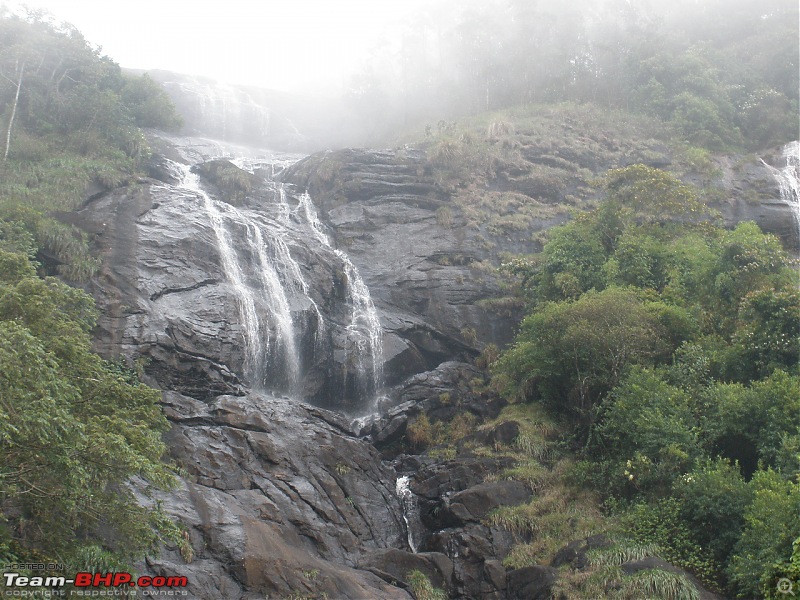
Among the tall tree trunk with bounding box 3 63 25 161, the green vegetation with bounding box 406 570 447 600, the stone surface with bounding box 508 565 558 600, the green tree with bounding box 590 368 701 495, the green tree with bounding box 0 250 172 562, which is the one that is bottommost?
the green vegetation with bounding box 406 570 447 600

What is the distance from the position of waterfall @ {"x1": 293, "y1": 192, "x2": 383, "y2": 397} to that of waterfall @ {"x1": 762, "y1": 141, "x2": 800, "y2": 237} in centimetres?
2160

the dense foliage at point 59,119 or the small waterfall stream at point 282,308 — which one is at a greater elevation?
the dense foliage at point 59,119

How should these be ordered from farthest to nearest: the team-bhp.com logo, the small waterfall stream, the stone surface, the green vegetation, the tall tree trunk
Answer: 1. the tall tree trunk
2. the small waterfall stream
3. the green vegetation
4. the stone surface
5. the team-bhp.com logo

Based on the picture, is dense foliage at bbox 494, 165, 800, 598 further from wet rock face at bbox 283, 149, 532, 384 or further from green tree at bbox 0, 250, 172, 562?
green tree at bbox 0, 250, 172, 562

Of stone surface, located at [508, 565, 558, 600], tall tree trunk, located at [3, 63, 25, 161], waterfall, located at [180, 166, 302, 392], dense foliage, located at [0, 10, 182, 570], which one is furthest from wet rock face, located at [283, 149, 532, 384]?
tall tree trunk, located at [3, 63, 25, 161]

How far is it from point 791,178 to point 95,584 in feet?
123

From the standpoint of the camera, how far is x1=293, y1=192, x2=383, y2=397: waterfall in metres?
26.3

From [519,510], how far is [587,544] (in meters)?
2.39

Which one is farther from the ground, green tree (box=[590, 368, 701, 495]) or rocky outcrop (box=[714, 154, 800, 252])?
rocky outcrop (box=[714, 154, 800, 252])

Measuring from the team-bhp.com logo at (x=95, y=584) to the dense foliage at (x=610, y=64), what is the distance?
38.2m

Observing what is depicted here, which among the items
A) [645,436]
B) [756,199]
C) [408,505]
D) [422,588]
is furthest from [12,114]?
[756,199]

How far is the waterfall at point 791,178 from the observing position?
3428cm

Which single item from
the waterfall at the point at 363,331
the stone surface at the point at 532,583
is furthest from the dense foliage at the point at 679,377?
the waterfall at the point at 363,331

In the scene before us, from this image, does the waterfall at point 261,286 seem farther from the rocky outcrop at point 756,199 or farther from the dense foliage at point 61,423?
the rocky outcrop at point 756,199
